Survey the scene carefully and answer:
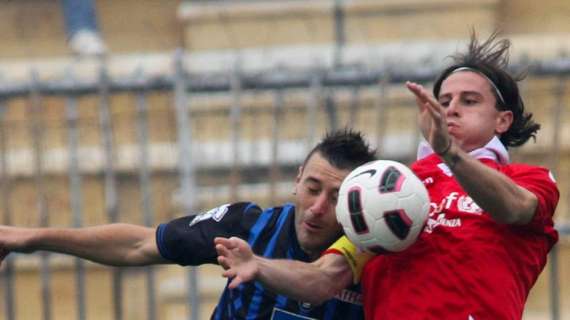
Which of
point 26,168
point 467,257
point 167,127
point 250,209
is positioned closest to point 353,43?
point 167,127

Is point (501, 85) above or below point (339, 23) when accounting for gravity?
above

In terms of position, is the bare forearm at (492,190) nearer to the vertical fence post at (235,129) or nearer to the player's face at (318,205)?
the player's face at (318,205)

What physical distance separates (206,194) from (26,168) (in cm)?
86

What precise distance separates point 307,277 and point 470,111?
66 cm

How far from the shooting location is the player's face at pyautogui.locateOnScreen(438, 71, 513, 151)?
409 cm

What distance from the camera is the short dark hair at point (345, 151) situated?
14.3ft

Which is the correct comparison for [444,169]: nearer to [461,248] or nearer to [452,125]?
[452,125]

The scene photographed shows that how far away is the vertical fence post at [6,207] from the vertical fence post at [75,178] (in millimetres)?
288

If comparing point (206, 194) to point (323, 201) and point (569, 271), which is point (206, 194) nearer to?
point (569, 271)

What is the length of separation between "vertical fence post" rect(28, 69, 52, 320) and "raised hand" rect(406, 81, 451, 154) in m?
3.28

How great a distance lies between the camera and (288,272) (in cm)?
393

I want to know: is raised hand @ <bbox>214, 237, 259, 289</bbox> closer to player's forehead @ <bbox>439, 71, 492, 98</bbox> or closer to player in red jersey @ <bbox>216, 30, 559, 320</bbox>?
player in red jersey @ <bbox>216, 30, 559, 320</bbox>

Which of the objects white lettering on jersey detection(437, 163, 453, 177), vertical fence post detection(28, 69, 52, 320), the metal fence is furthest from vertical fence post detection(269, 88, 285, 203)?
white lettering on jersey detection(437, 163, 453, 177)

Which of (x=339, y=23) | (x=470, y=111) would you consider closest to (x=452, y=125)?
(x=470, y=111)
